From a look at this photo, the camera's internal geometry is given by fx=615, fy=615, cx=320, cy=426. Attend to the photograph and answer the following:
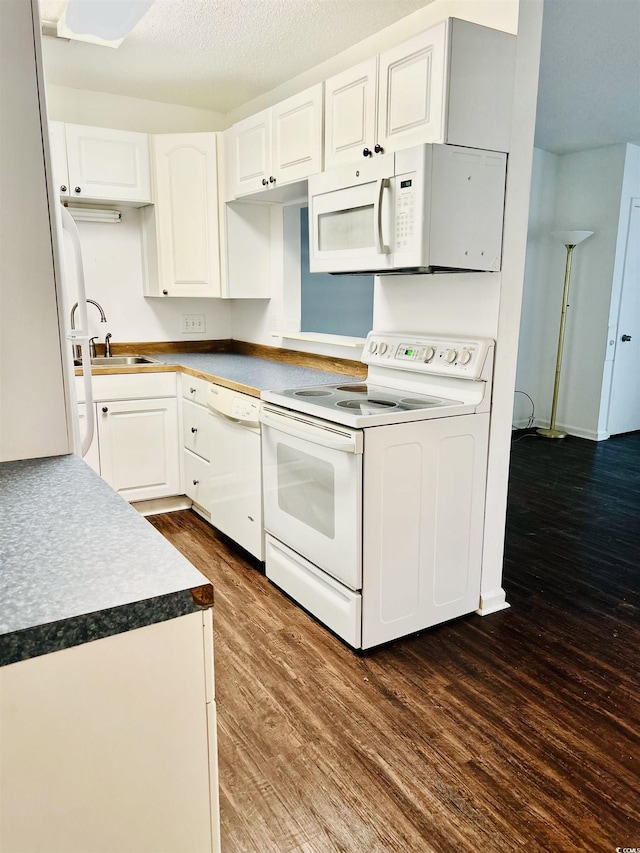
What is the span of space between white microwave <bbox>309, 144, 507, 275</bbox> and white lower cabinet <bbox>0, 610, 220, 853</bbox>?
1643mm

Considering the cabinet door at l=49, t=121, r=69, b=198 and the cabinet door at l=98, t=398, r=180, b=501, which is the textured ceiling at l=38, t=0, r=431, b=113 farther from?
the cabinet door at l=98, t=398, r=180, b=501

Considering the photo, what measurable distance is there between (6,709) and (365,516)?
60.3 inches

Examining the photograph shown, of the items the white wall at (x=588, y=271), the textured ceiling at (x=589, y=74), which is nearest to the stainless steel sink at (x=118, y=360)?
the textured ceiling at (x=589, y=74)

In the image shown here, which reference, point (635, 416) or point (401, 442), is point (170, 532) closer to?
point (401, 442)

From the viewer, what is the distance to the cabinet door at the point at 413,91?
201cm

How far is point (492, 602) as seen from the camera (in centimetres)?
258

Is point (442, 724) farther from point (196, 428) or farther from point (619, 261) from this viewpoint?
point (619, 261)

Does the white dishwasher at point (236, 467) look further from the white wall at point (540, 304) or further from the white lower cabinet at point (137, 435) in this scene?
the white wall at point (540, 304)

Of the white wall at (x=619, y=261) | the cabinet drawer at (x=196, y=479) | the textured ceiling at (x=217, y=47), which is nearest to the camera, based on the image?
the textured ceiling at (x=217, y=47)

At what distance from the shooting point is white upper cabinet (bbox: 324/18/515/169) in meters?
2.00

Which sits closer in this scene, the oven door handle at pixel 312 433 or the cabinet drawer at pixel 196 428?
the oven door handle at pixel 312 433

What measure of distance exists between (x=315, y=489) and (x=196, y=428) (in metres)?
1.27

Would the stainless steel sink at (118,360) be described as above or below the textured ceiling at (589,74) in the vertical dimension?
below

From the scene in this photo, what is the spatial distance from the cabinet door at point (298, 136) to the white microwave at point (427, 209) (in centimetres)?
40
